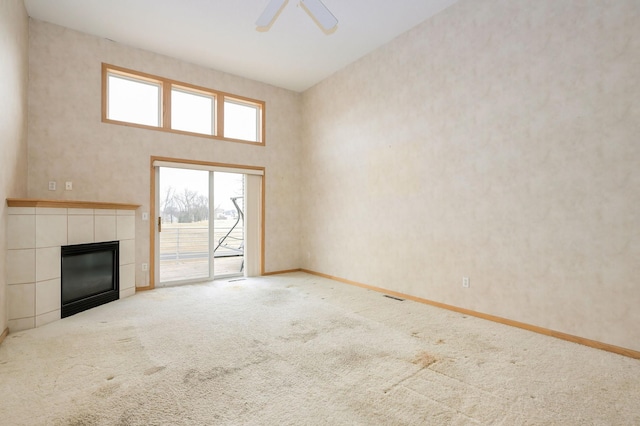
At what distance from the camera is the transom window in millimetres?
4676

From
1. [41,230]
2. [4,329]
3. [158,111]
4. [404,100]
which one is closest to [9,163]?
[41,230]

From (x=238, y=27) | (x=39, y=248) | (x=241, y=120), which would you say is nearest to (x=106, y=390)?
Result: (x=39, y=248)

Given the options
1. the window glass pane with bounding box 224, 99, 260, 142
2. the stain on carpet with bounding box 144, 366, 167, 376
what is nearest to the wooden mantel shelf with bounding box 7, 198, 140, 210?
the window glass pane with bounding box 224, 99, 260, 142

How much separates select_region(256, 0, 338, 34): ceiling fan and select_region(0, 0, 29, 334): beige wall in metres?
2.47

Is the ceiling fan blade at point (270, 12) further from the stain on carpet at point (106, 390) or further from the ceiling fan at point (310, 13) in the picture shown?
the stain on carpet at point (106, 390)

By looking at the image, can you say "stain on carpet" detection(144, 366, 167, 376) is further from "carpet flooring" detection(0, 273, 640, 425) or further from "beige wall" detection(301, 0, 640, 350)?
"beige wall" detection(301, 0, 640, 350)

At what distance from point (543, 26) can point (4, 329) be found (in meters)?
5.91

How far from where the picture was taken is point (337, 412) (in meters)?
1.80

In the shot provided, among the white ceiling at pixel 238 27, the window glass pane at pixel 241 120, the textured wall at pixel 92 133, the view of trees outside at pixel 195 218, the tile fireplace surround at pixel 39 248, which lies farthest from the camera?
the window glass pane at pixel 241 120

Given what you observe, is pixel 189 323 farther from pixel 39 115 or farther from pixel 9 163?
pixel 39 115

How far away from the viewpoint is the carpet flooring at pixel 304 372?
1790 millimetres

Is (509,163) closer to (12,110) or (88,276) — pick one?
(88,276)

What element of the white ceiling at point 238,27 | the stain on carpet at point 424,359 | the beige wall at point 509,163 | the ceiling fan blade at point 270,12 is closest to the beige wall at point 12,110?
the white ceiling at point 238,27

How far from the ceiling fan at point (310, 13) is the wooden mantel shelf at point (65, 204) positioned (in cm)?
291
